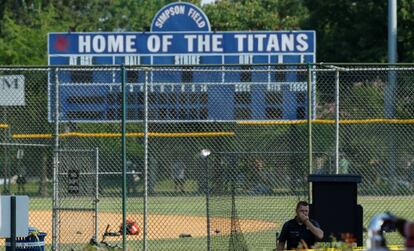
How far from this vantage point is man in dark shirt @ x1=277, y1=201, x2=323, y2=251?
13.8 meters

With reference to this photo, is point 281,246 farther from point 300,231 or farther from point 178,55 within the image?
point 178,55

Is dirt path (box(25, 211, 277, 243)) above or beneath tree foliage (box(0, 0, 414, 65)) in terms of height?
beneath

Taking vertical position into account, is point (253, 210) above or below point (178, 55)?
below

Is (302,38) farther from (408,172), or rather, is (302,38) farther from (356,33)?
(356,33)

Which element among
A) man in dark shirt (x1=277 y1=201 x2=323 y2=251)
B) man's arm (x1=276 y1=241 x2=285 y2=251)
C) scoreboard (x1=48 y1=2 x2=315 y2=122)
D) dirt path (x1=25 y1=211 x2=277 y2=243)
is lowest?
dirt path (x1=25 y1=211 x2=277 y2=243)

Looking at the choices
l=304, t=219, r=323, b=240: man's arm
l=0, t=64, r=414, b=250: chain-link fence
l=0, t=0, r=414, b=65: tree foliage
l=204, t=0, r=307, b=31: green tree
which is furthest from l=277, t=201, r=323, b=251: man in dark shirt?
l=204, t=0, r=307, b=31: green tree

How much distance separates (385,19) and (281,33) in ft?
→ 68.1

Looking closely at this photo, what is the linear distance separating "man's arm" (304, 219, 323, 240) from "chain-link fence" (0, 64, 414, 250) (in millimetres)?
2108

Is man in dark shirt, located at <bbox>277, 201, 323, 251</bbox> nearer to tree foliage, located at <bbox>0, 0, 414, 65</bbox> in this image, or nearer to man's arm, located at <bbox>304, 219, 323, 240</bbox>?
man's arm, located at <bbox>304, 219, 323, 240</bbox>

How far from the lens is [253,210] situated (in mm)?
19219

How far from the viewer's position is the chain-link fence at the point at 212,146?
1669cm

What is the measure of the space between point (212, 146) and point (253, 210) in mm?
4560

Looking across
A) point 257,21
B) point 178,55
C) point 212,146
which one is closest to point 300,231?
point 212,146

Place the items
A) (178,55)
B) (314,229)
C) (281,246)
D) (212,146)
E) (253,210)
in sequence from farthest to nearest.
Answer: (178,55), (212,146), (253,210), (281,246), (314,229)
